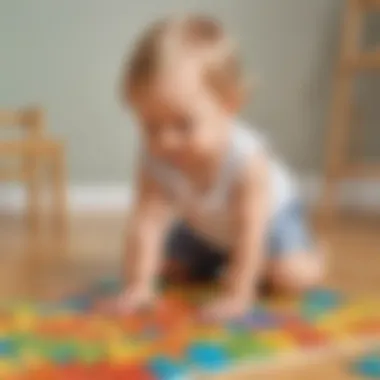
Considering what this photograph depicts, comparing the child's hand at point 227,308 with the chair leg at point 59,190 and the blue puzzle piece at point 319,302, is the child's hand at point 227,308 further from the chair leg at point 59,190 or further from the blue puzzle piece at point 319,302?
the chair leg at point 59,190

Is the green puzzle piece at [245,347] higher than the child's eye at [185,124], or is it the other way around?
the child's eye at [185,124]

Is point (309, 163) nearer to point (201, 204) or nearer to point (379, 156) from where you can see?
point (379, 156)

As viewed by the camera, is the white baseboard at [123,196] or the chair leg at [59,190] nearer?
the chair leg at [59,190]

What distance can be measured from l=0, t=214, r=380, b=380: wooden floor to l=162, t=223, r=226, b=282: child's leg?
118 millimetres

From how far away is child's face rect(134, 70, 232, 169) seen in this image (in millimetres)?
1062

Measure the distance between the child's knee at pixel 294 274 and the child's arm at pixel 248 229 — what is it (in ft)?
0.20

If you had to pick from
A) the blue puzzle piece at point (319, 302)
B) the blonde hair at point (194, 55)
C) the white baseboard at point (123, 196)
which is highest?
the blonde hair at point (194, 55)

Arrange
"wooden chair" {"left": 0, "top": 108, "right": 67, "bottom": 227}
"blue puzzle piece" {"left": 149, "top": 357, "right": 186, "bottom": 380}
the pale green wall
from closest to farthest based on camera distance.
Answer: "blue puzzle piece" {"left": 149, "top": 357, "right": 186, "bottom": 380}
"wooden chair" {"left": 0, "top": 108, "right": 67, "bottom": 227}
the pale green wall

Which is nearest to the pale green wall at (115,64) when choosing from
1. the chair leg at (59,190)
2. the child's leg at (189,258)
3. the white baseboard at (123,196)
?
the white baseboard at (123,196)

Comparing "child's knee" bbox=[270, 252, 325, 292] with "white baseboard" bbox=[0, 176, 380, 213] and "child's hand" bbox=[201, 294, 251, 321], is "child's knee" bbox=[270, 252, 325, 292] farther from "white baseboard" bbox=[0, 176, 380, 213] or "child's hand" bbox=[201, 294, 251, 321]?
"white baseboard" bbox=[0, 176, 380, 213]

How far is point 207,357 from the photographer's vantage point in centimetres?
95

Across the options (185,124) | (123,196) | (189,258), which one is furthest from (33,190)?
(185,124)

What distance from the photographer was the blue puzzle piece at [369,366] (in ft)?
2.94

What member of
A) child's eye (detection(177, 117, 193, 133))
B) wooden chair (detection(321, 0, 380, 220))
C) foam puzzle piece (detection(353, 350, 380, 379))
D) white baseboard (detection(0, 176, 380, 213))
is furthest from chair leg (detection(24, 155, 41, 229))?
foam puzzle piece (detection(353, 350, 380, 379))
